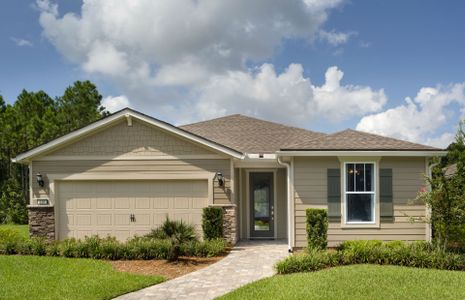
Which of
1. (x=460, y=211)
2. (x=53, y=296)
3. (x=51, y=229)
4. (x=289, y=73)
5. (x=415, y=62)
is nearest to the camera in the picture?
(x=53, y=296)

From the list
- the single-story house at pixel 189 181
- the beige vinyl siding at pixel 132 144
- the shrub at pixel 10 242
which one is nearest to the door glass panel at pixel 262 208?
the single-story house at pixel 189 181

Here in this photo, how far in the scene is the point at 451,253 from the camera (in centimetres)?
946

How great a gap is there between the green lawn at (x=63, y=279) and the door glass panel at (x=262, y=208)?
5.89 m

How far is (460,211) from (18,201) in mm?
23627

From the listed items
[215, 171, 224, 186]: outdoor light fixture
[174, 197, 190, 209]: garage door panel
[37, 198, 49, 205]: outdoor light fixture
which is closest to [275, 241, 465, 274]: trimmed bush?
[215, 171, 224, 186]: outdoor light fixture

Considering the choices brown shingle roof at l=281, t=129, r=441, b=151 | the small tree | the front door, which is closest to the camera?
the small tree

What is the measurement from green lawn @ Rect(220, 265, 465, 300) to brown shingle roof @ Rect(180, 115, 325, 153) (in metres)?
7.11

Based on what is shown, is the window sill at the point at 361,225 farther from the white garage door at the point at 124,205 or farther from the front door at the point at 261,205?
the white garage door at the point at 124,205

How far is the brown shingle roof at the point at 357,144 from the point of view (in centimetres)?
1128

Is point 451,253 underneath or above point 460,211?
underneath

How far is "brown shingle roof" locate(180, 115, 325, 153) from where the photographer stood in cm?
1538

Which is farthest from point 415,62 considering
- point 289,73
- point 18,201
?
point 18,201

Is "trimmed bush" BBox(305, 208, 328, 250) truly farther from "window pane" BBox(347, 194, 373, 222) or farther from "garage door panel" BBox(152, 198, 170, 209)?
"garage door panel" BBox(152, 198, 170, 209)

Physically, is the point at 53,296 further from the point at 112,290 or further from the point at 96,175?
the point at 96,175
